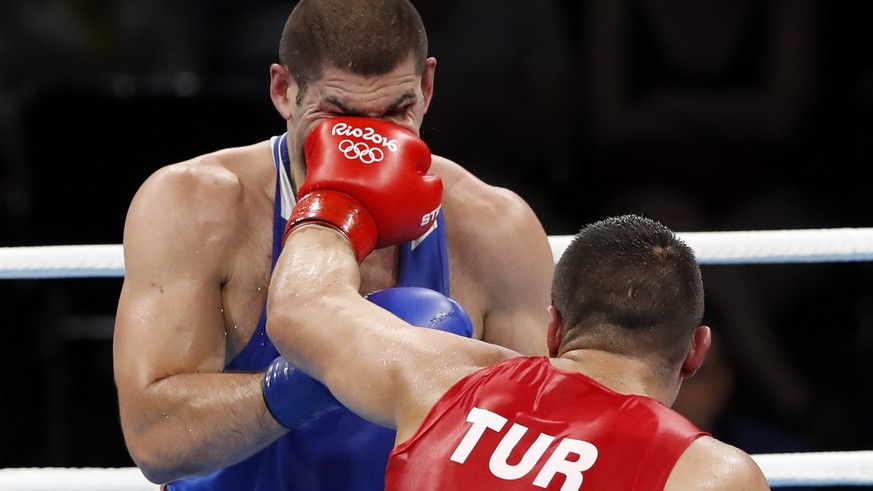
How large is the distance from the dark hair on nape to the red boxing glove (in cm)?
13

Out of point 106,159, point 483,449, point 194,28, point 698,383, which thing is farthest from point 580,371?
point 194,28

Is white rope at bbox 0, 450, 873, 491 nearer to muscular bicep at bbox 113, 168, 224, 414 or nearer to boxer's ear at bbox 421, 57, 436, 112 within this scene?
muscular bicep at bbox 113, 168, 224, 414

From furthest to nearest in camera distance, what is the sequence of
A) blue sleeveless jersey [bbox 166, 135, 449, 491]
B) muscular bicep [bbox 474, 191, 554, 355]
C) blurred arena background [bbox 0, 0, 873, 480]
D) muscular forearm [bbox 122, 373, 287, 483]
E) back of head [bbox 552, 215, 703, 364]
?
blurred arena background [bbox 0, 0, 873, 480] → muscular bicep [bbox 474, 191, 554, 355] → blue sleeveless jersey [bbox 166, 135, 449, 491] → muscular forearm [bbox 122, 373, 287, 483] → back of head [bbox 552, 215, 703, 364]

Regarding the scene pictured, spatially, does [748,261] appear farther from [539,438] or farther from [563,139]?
[563,139]

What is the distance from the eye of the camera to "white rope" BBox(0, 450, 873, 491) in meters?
2.43

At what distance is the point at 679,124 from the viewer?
5199 mm

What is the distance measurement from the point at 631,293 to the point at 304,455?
2.52ft

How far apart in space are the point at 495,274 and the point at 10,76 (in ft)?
10.4

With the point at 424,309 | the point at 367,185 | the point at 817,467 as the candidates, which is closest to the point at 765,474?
the point at 817,467

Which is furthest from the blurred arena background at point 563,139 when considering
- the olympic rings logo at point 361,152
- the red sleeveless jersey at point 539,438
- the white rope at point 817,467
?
the red sleeveless jersey at point 539,438

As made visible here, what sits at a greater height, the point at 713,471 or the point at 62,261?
the point at 713,471

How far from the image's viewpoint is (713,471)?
1.42 m

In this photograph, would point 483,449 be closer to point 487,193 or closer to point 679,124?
point 487,193

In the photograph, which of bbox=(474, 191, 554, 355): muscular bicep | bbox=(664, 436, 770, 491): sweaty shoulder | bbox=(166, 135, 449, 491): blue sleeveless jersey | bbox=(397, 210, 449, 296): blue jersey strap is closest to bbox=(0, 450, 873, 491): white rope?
bbox=(166, 135, 449, 491): blue sleeveless jersey
